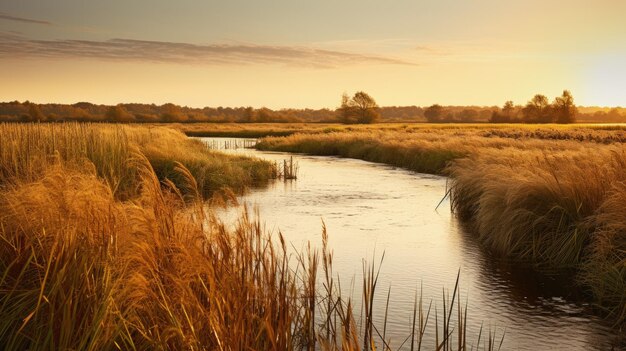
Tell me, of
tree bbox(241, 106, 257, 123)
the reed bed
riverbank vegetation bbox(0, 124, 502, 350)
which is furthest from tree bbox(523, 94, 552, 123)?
riverbank vegetation bbox(0, 124, 502, 350)

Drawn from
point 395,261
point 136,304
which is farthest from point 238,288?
point 395,261

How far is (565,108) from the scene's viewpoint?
98250mm

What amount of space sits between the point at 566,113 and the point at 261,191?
89376 mm

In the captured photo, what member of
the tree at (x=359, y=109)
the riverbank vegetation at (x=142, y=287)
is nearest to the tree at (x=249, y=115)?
the tree at (x=359, y=109)

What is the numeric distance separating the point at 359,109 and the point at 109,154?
293 feet

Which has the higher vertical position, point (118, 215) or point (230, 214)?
point (118, 215)

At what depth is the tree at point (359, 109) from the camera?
10412 centimetres

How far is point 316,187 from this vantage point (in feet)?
72.2

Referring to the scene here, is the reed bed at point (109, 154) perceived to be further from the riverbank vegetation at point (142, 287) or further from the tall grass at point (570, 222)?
the riverbank vegetation at point (142, 287)

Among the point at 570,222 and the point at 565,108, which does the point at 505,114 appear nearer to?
the point at 565,108

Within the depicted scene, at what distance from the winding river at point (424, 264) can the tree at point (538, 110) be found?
85194 millimetres

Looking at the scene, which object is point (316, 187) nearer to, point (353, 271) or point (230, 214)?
point (230, 214)

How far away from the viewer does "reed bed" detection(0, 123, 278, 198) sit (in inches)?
562

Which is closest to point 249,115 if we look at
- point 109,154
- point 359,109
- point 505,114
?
point 359,109
